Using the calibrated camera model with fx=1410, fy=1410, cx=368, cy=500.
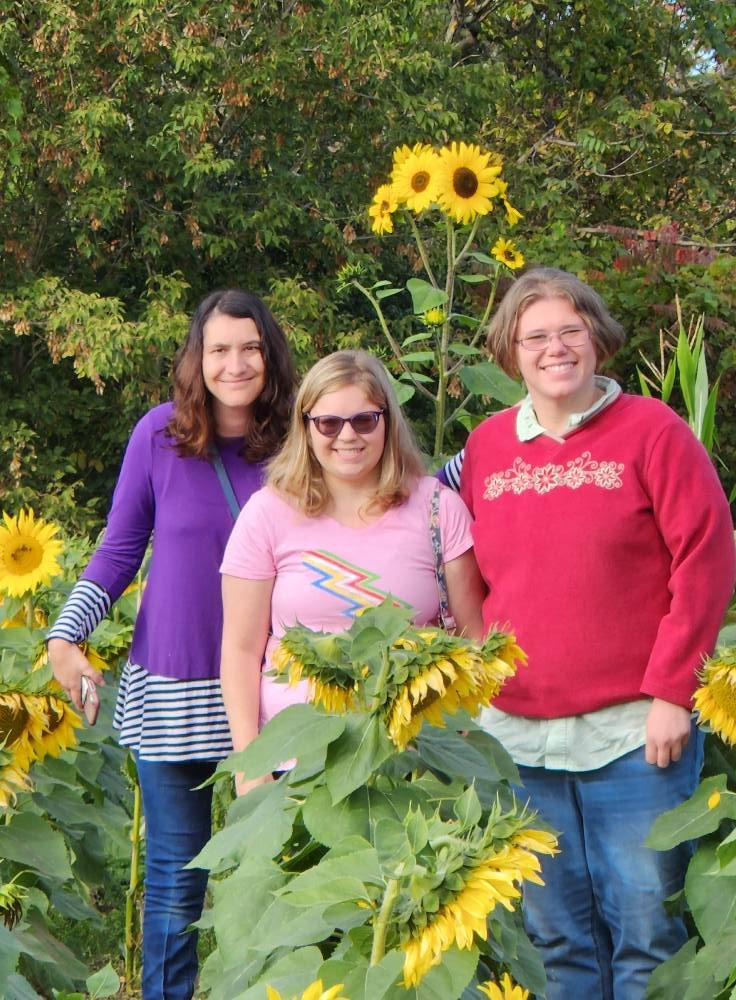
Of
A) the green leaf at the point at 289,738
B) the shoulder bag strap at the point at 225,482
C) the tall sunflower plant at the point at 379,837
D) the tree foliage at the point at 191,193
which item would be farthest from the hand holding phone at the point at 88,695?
the tree foliage at the point at 191,193

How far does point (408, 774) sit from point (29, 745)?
64cm

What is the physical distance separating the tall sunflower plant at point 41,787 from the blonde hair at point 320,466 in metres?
0.50

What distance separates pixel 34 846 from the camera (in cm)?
208

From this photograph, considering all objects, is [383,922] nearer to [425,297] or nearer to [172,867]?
[172,867]

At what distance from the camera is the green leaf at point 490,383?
2980 millimetres

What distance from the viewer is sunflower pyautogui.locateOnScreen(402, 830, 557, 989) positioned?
1.17 meters

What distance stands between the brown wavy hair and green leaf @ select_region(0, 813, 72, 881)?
2.42 ft

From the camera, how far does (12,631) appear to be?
2.90 meters

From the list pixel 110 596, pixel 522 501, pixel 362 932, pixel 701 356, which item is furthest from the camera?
pixel 701 356

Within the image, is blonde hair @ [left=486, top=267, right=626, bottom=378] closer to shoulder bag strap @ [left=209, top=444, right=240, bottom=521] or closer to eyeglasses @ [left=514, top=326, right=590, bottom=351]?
eyeglasses @ [left=514, top=326, right=590, bottom=351]

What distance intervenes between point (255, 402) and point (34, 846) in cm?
91

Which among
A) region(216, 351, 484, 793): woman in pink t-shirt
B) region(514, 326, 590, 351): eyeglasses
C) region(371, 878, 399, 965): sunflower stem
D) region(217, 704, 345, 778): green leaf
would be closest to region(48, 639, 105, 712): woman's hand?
region(216, 351, 484, 793): woman in pink t-shirt

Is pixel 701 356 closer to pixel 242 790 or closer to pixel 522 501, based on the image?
pixel 522 501

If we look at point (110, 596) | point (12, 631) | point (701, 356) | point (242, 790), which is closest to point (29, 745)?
point (242, 790)
